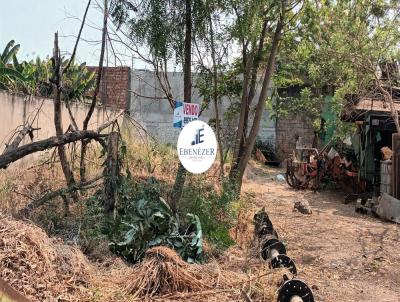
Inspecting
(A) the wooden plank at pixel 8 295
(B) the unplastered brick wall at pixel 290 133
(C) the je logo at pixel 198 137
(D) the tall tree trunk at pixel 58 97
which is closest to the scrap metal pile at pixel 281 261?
(C) the je logo at pixel 198 137

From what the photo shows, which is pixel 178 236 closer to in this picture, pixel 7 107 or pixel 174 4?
pixel 174 4

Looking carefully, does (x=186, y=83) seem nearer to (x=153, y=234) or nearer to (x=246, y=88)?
(x=246, y=88)

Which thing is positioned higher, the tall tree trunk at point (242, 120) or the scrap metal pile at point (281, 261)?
the tall tree trunk at point (242, 120)

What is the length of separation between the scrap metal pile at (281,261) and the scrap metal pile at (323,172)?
6.14 meters

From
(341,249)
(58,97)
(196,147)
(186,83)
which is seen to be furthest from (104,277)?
(341,249)

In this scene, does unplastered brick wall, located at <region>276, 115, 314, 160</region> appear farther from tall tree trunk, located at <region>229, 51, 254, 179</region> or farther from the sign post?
the sign post

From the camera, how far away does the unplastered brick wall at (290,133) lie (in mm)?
20422

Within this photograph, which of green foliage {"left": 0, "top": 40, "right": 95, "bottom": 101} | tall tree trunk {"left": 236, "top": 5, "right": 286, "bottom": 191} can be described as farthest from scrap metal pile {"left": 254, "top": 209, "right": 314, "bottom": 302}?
green foliage {"left": 0, "top": 40, "right": 95, "bottom": 101}

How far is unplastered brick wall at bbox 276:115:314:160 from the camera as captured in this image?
67.0ft

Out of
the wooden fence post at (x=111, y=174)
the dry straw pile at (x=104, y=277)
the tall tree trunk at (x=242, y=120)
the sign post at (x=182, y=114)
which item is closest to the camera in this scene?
the dry straw pile at (x=104, y=277)

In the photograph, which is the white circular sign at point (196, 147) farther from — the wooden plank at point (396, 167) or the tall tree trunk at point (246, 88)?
the wooden plank at point (396, 167)

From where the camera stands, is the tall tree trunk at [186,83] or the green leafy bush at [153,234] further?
the tall tree trunk at [186,83]

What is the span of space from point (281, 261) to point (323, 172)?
832 centimetres

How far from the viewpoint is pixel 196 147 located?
19.4 feet
